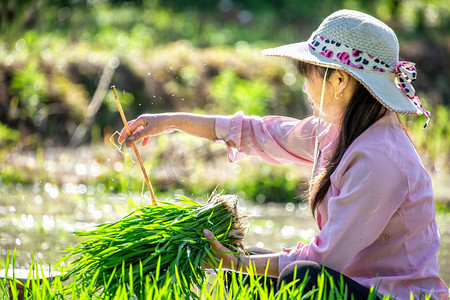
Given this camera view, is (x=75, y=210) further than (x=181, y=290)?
Yes

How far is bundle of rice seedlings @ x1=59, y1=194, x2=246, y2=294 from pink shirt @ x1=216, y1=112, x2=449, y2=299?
0.89 ft

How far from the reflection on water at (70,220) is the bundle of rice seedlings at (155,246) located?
1411 mm

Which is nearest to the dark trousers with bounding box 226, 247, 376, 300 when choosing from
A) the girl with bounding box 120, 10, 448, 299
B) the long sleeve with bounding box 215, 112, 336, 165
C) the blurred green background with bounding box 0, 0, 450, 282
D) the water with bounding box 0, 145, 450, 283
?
the girl with bounding box 120, 10, 448, 299

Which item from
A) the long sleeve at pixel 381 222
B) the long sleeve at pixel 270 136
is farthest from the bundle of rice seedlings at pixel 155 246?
the long sleeve at pixel 270 136

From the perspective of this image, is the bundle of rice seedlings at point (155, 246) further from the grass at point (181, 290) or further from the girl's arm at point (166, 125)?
the girl's arm at point (166, 125)

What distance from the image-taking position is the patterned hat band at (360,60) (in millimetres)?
2557

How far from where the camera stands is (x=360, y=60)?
2557 mm

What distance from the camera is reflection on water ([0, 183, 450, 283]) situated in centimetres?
448

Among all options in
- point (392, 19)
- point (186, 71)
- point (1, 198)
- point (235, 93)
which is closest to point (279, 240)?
point (1, 198)

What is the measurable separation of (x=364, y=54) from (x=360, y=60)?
0.09ft

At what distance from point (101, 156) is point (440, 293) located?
5279 millimetres

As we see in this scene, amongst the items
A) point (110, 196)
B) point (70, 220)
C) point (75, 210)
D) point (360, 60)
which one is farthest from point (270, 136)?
point (110, 196)

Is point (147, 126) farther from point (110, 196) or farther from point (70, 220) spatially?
point (110, 196)

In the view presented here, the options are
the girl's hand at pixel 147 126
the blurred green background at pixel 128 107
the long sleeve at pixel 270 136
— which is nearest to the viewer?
the girl's hand at pixel 147 126
